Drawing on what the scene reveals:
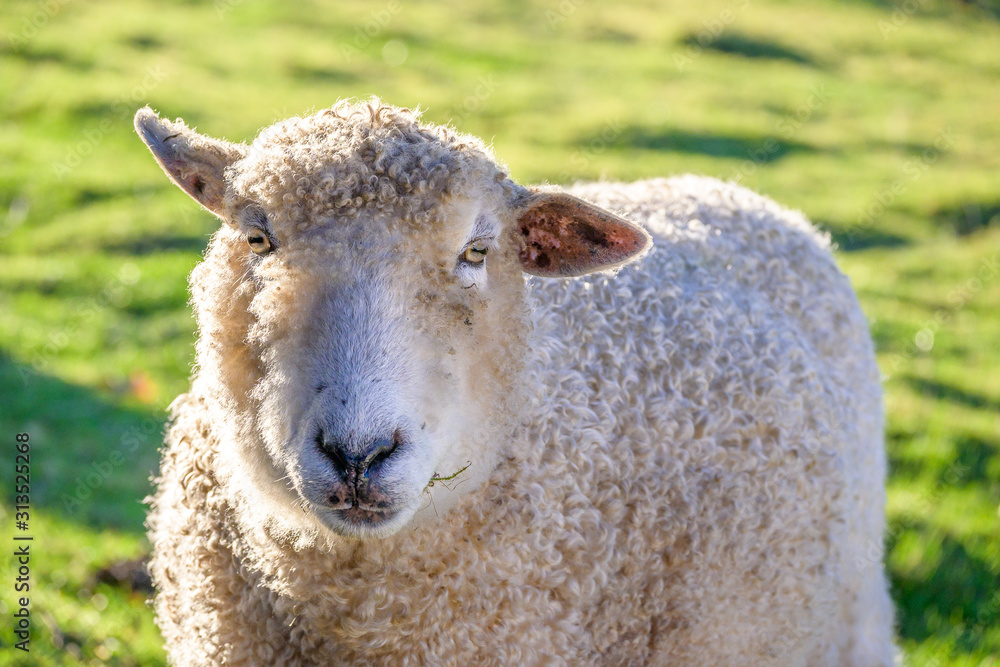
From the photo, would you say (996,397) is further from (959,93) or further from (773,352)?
(959,93)

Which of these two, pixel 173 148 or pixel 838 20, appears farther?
pixel 838 20

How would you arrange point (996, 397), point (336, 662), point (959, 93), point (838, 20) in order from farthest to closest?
point (838, 20) → point (959, 93) → point (996, 397) → point (336, 662)

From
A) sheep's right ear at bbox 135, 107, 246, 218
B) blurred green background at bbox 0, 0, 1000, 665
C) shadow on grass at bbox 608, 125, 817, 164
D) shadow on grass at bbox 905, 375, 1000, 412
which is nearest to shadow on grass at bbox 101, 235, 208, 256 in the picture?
blurred green background at bbox 0, 0, 1000, 665

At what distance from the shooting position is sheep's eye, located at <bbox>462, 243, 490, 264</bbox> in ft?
8.28

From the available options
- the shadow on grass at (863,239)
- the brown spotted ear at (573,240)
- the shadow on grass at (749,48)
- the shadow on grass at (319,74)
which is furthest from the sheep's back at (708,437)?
the shadow on grass at (749,48)

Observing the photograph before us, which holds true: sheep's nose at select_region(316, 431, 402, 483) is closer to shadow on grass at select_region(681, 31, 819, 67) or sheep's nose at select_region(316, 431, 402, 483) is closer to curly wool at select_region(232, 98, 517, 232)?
curly wool at select_region(232, 98, 517, 232)

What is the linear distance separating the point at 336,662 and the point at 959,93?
54.0 ft

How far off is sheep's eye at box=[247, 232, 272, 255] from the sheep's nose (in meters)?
0.62

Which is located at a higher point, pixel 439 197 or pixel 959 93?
pixel 439 197

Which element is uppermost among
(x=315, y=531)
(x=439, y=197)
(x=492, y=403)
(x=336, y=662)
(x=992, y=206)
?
(x=439, y=197)

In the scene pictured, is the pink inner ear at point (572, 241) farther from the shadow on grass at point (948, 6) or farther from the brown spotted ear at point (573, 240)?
the shadow on grass at point (948, 6)

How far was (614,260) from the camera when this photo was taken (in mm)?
2779

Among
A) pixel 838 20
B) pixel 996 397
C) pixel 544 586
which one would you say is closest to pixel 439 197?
pixel 544 586

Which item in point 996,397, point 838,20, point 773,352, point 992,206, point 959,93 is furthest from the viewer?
point 838,20
